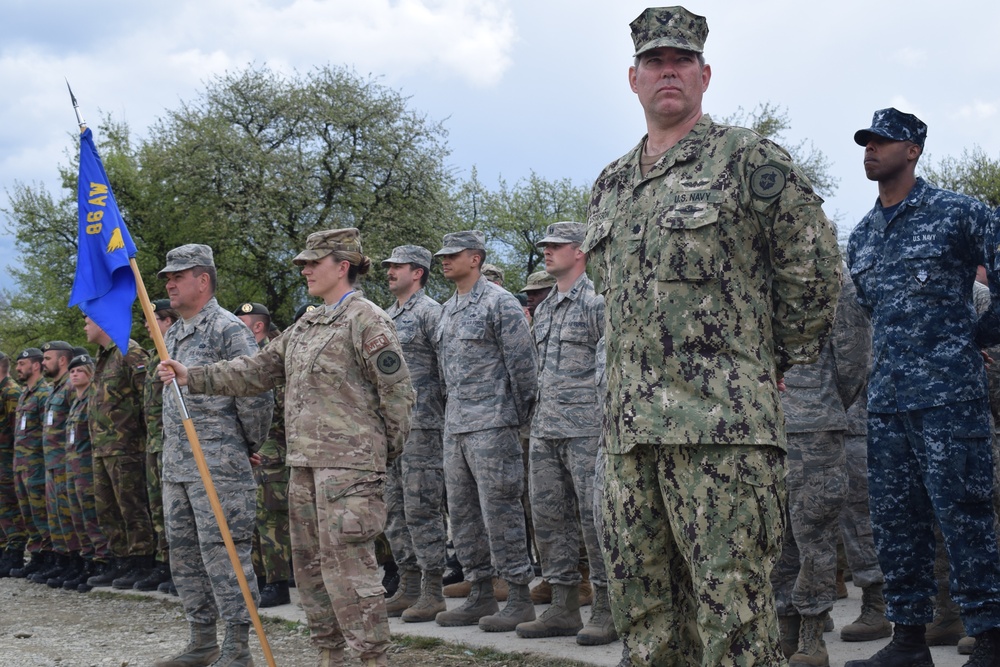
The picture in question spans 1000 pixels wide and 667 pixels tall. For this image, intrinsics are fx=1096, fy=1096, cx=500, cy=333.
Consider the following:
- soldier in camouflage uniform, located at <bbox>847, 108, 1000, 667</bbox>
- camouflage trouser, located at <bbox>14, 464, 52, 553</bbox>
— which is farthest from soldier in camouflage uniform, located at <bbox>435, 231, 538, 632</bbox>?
camouflage trouser, located at <bbox>14, 464, 52, 553</bbox>

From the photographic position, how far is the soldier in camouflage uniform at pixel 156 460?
918cm

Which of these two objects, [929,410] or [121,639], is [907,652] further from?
[121,639]

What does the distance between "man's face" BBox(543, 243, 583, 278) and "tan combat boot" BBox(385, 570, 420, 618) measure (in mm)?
2821

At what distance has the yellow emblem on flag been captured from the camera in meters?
6.25

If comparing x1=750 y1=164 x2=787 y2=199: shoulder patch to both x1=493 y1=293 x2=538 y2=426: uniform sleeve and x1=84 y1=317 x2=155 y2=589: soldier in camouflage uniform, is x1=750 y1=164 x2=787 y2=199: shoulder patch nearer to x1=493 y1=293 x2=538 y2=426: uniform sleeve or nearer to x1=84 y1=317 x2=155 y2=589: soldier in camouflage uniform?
x1=493 y1=293 x2=538 y2=426: uniform sleeve

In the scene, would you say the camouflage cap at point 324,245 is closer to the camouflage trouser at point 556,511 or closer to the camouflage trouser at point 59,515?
the camouflage trouser at point 556,511

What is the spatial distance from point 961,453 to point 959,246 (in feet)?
3.16

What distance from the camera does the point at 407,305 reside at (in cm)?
865

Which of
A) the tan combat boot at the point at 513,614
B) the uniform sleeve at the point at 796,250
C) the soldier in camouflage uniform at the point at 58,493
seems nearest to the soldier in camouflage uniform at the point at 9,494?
the soldier in camouflage uniform at the point at 58,493

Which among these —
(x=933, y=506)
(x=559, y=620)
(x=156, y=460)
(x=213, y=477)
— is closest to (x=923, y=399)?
(x=933, y=506)

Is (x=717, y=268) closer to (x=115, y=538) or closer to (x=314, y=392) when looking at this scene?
(x=314, y=392)

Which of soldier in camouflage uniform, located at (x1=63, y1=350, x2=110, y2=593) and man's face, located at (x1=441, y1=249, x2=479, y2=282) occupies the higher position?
man's face, located at (x1=441, y1=249, x2=479, y2=282)

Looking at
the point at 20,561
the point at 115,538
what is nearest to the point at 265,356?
the point at 115,538

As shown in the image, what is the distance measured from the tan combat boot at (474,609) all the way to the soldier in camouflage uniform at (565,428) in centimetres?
75
